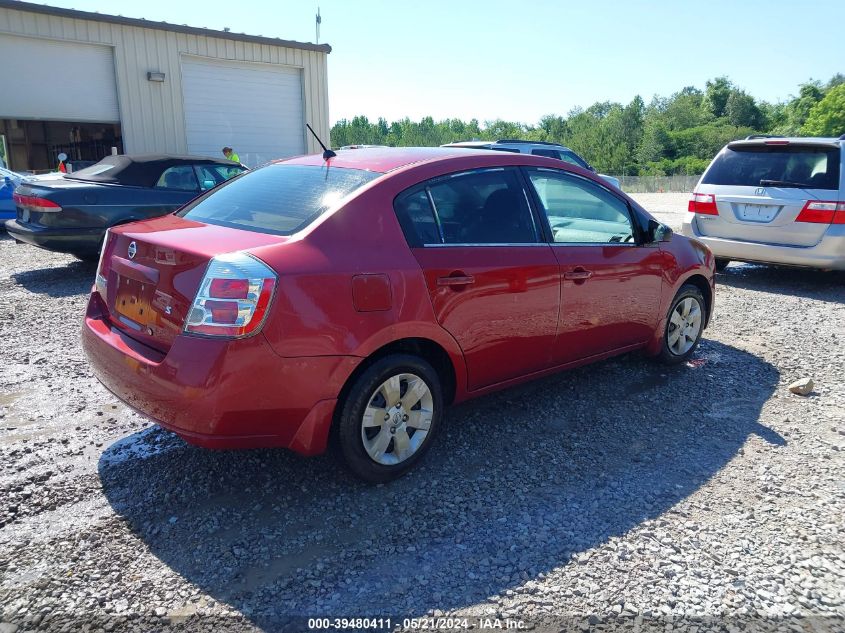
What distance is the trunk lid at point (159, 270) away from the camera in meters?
2.91

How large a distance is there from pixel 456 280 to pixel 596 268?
1241 millimetres

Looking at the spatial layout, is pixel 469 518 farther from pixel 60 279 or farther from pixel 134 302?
pixel 60 279

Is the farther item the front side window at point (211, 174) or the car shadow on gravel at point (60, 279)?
the front side window at point (211, 174)

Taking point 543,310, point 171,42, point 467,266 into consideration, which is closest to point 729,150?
point 543,310

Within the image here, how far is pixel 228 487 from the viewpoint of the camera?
10.9ft

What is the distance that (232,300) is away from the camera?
110 inches

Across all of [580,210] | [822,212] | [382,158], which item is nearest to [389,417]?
[382,158]

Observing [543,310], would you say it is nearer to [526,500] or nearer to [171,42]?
[526,500]

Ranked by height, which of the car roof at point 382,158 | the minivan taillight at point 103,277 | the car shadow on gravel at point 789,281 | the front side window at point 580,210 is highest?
the car roof at point 382,158

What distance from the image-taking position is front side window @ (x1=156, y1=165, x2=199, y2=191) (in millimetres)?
8686

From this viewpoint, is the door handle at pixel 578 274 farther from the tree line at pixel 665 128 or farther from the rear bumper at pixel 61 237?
the tree line at pixel 665 128

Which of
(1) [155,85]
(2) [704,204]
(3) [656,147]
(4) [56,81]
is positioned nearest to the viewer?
(2) [704,204]

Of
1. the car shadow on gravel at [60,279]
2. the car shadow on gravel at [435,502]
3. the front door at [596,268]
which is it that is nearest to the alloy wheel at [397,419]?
the car shadow on gravel at [435,502]

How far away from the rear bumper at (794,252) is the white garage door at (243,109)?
12.9 meters
